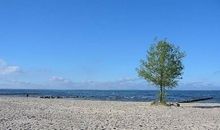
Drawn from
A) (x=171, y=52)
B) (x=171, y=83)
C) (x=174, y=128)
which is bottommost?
(x=174, y=128)

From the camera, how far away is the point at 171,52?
5450cm

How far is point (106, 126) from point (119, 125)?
1.31 meters

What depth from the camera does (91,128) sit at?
78.8ft

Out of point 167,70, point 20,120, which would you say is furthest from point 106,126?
point 167,70

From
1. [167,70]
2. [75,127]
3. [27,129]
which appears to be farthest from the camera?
[167,70]

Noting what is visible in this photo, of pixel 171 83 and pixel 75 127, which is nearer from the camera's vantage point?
pixel 75 127

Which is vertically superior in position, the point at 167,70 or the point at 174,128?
the point at 167,70

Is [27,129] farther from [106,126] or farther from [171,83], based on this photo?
[171,83]

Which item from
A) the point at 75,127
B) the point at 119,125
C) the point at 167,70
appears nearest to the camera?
the point at 75,127

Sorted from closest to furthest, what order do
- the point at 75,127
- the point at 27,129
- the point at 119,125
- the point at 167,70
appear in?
the point at 27,129 → the point at 75,127 → the point at 119,125 → the point at 167,70

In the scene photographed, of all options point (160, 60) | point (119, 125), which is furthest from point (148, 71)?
point (119, 125)

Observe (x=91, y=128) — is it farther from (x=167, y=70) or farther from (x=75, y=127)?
(x=167, y=70)

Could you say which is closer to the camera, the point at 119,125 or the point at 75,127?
the point at 75,127

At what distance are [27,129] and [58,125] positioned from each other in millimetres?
2789
